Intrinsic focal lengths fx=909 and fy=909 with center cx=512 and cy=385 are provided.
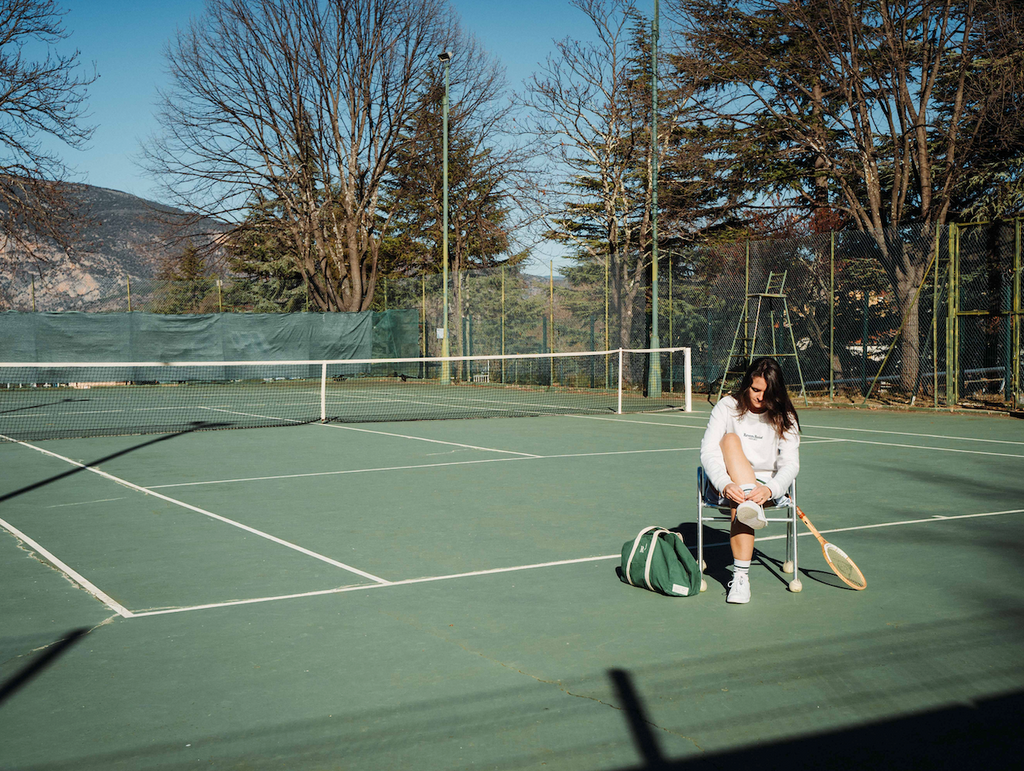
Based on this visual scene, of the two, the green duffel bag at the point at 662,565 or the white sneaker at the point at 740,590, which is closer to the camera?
the white sneaker at the point at 740,590

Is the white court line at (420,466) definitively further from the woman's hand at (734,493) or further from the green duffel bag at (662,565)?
the woman's hand at (734,493)

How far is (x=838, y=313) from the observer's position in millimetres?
20062

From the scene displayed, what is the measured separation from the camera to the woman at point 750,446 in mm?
4680

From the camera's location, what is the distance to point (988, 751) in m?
2.97

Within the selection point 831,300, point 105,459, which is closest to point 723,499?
point 105,459

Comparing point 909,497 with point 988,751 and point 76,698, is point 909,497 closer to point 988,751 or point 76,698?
point 988,751

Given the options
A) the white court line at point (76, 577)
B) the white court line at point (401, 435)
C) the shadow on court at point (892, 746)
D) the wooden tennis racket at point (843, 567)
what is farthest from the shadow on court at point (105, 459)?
the shadow on court at point (892, 746)

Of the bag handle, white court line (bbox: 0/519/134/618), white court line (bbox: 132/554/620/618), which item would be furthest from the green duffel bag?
white court line (bbox: 0/519/134/618)

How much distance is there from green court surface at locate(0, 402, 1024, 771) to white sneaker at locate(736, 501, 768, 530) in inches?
18.8

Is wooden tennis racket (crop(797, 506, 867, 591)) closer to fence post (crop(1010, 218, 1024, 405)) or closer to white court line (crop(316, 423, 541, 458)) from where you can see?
white court line (crop(316, 423, 541, 458))

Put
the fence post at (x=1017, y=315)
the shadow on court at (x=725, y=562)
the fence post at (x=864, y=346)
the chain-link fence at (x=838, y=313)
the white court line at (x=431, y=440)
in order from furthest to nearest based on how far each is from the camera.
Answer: the fence post at (x=864, y=346), the chain-link fence at (x=838, y=313), the fence post at (x=1017, y=315), the white court line at (x=431, y=440), the shadow on court at (x=725, y=562)

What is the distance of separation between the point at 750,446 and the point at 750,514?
0.58 meters

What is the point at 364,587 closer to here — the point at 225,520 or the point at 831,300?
the point at 225,520

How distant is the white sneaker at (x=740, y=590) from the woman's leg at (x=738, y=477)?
101 millimetres
